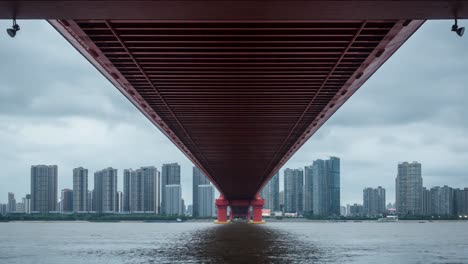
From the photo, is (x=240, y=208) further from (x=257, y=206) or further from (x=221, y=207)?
(x=221, y=207)

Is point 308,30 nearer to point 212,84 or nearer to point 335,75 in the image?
point 335,75

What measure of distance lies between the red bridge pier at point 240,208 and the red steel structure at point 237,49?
3296 inches

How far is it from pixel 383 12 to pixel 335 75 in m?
15.4

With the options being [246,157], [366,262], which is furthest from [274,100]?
[246,157]

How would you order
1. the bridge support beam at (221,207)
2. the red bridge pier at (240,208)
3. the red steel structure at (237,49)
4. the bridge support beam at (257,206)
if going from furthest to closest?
the bridge support beam at (257,206), the red bridge pier at (240,208), the bridge support beam at (221,207), the red steel structure at (237,49)

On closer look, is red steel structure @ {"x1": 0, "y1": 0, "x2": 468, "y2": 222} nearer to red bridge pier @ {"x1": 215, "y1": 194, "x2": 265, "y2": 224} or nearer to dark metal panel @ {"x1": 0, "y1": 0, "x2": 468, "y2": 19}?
dark metal panel @ {"x1": 0, "y1": 0, "x2": 468, "y2": 19}

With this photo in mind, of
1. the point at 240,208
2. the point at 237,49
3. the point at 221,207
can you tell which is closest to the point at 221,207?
the point at 221,207

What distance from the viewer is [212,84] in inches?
1287

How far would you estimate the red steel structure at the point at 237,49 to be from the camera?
15.3 meters

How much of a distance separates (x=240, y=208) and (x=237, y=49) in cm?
13008

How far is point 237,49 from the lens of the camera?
85.3ft

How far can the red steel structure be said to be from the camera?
15.3 meters

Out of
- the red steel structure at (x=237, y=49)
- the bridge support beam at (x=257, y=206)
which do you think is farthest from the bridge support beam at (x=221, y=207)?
the red steel structure at (x=237, y=49)

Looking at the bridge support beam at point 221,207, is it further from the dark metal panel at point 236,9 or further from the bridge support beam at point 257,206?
the dark metal panel at point 236,9
